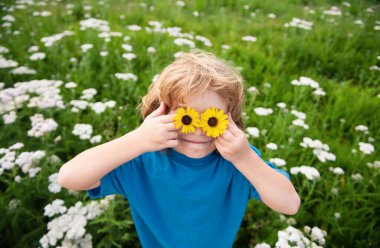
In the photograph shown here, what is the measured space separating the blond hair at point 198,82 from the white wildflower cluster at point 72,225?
817 millimetres

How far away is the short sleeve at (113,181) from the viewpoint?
1132 mm

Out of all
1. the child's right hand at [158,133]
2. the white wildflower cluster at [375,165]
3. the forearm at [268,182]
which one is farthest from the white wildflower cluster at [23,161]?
the white wildflower cluster at [375,165]

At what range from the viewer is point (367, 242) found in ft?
6.56

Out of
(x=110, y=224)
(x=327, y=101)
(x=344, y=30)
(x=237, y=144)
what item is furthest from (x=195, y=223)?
(x=344, y=30)

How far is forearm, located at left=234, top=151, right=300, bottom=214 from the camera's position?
994 millimetres

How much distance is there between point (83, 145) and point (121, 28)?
7.48 ft

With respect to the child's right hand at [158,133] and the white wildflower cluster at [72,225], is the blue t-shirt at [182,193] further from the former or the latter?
the white wildflower cluster at [72,225]

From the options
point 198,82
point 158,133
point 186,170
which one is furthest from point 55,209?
point 198,82

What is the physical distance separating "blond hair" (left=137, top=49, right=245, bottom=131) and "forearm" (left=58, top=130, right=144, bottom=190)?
0.21 m

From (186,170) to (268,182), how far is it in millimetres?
306

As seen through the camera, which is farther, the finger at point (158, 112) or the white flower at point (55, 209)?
the white flower at point (55, 209)

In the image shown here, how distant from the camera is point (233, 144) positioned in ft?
3.06

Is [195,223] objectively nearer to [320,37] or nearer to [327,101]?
[327,101]

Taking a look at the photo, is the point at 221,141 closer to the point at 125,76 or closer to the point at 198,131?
the point at 198,131
